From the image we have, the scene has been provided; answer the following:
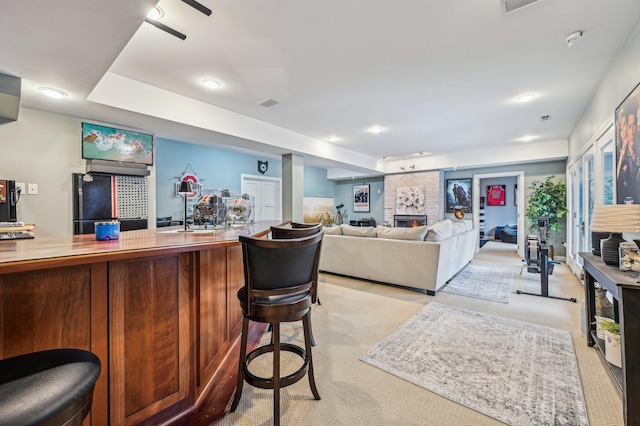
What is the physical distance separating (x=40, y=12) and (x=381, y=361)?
3197 mm

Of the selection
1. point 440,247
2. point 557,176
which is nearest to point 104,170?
point 440,247

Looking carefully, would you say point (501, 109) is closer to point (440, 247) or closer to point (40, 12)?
point (440, 247)

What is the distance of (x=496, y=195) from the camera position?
32.2 feet

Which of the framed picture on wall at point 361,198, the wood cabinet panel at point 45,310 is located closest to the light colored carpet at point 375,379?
the wood cabinet panel at point 45,310

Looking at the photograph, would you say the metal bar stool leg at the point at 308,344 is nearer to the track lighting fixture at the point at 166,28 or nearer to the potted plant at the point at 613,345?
the potted plant at the point at 613,345

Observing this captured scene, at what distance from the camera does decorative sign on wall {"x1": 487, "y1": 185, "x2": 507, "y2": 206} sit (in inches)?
382

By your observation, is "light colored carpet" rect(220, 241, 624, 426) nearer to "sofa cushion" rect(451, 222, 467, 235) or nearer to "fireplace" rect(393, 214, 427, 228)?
"sofa cushion" rect(451, 222, 467, 235)

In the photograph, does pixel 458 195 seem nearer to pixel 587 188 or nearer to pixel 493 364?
pixel 587 188

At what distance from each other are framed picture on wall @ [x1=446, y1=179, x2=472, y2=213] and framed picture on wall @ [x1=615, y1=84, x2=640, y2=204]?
514 centimetres

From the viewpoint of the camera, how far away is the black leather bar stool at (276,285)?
1.32 m

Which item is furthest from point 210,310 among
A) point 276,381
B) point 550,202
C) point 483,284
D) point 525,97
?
point 550,202

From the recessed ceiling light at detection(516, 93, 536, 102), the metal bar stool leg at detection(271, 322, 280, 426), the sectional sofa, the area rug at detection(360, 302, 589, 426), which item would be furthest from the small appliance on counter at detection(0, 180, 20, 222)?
the recessed ceiling light at detection(516, 93, 536, 102)

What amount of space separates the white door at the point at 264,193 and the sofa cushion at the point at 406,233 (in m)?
4.28

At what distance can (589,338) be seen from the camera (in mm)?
2307
